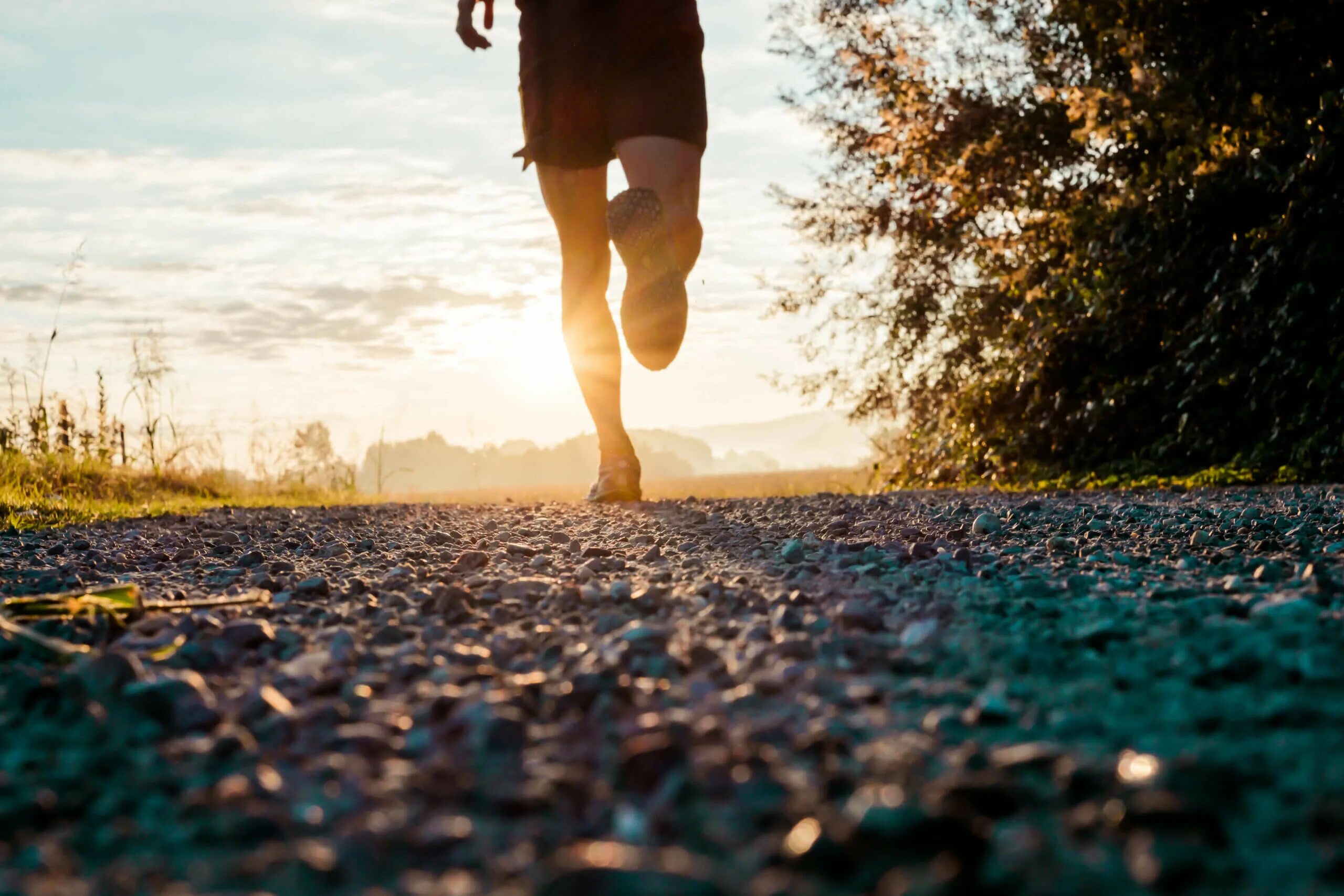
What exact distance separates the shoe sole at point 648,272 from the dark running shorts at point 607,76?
0.52 metres

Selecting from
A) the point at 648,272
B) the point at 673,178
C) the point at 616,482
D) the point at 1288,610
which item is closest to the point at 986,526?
the point at 1288,610

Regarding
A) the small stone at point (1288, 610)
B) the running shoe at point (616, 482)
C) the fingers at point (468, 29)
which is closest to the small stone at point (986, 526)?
the small stone at point (1288, 610)

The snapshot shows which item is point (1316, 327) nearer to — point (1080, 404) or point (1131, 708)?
point (1080, 404)

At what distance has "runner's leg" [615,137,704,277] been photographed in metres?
4.11

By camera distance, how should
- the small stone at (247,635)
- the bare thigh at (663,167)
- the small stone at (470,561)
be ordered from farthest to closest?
the bare thigh at (663,167)
the small stone at (470,561)
the small stone at (247,635)

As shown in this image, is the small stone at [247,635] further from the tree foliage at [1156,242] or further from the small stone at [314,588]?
the tree foliage at [1156,242]

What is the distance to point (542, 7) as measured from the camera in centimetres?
446

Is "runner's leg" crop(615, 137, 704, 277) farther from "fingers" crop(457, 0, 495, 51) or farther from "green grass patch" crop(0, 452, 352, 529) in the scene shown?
"green grass patch" crop(0, 452, 352, 529)

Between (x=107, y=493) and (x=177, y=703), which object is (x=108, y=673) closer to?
(x=177, y=703)

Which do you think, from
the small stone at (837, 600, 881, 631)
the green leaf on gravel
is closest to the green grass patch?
the green leaf on gravel

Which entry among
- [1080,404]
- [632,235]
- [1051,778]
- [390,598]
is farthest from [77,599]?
[1080,404]

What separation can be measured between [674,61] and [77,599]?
10.5ft

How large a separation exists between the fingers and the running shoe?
79.7 inches

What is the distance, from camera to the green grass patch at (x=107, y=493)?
444cm
